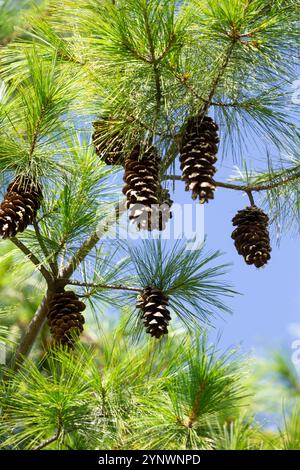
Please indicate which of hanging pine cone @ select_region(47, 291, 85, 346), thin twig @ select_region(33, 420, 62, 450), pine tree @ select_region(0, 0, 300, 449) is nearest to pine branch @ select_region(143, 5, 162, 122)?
pine tree @ select_region(0, 0, 300, 449)

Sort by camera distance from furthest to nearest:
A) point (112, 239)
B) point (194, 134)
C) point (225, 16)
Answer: point (112, 239) → point (194, 134) → point (225, 16)

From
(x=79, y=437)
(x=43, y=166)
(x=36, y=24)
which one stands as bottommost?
(x=79, y=437)

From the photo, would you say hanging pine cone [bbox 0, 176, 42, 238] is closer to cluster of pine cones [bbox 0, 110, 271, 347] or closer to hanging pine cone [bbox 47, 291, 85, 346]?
cluster of pine cones [bbox 0, 110, 271, 347]

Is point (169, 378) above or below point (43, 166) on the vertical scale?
below

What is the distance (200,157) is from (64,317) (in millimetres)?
443

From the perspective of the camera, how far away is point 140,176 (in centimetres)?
214

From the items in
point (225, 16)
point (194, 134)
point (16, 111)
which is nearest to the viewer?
point (225, 16)

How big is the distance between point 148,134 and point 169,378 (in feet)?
1.65

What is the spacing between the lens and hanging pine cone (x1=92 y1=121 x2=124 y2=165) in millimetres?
2271

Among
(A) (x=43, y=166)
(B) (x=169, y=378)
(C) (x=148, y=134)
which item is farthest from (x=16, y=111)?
(B) (x=169, y=378)

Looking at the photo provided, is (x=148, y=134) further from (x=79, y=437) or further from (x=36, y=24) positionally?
(x=79, y=437)

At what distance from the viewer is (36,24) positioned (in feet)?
7.81

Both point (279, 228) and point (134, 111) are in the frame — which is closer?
point (134, 111)

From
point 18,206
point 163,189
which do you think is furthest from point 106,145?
point 18,206
